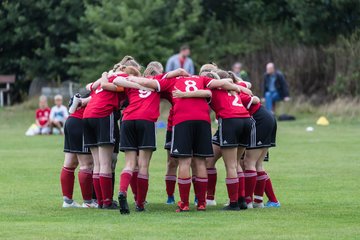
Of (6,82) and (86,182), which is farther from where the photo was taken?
(6,82)

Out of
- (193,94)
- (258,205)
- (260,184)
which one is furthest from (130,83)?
(258,205)

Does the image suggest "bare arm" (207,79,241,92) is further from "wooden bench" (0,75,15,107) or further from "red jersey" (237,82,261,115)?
"wooden bench" (0,75,15,107)

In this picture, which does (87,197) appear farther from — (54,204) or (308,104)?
(308,104)

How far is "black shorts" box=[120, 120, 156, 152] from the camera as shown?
526 inches

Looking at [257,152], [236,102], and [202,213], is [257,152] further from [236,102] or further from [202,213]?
[202,213]

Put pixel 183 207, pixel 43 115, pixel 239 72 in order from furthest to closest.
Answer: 1. pixel 239 72
2. pixel 43 115
3. pixel 183 207

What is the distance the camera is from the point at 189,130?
1336cm

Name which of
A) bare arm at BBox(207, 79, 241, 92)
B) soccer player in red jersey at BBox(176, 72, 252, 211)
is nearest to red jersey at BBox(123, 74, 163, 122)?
bare arm at BBox(207, 79, 241, 92)

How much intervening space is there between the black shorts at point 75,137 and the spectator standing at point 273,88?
1941 cm

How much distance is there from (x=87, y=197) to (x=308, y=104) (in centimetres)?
2224

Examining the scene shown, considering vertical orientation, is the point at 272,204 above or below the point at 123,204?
below

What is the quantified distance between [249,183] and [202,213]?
3.15ft

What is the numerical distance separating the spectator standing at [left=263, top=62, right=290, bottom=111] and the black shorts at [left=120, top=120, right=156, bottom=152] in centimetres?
2006

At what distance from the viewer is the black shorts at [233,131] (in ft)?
44.5
